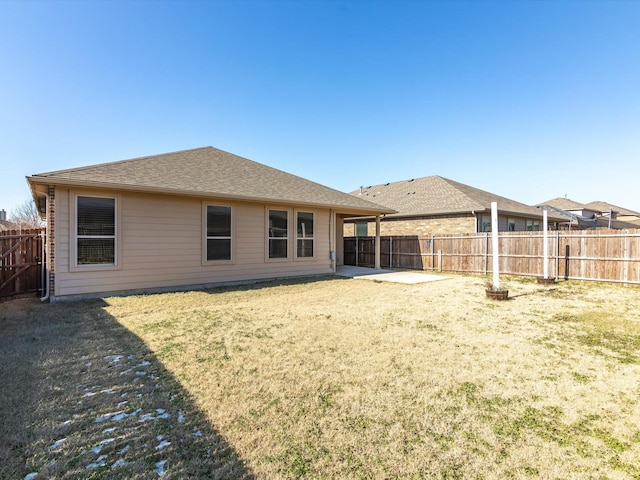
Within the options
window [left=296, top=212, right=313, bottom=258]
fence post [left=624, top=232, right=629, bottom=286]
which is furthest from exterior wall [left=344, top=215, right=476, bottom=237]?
window [left=296, top=212, right=313, bottom=258]

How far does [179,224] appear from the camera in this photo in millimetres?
8945

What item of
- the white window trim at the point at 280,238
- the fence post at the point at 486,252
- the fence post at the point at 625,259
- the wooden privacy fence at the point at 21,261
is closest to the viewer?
the wooden privacy fence at the point at 21,261

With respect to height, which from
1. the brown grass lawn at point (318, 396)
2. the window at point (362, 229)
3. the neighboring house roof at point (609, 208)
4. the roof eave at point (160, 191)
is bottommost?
the brown grass lawn at point (318, 396)

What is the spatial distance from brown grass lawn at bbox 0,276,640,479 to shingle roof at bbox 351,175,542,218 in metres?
10.8

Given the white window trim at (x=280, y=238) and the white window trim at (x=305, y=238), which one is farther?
the white window trim at (x=305, y=238)

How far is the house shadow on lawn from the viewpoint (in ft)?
6.76

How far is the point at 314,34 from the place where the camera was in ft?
37.4

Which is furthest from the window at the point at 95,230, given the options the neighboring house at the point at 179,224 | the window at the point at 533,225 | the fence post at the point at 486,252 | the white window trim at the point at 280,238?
the window at the point at 533,225

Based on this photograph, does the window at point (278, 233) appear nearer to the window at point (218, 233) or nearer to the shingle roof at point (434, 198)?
the window at point (218, 233)

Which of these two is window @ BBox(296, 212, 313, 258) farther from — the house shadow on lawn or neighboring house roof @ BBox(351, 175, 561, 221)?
the house shadow on lawn

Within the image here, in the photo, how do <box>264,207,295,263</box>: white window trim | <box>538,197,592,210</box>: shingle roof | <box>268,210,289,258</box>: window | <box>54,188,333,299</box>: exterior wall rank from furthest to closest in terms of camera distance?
<box>538,197,592,210</box>: shingle roof
<box>268,210,289,258</box>: window
<box>264,207,295,263</box>: white window trim
<box>54,188,333,299</box>: exterior wall

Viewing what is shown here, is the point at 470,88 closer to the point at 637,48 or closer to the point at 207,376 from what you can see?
the point at 637,48

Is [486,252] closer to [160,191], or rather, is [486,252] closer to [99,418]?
[160,191]

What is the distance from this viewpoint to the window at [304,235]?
457 inches
